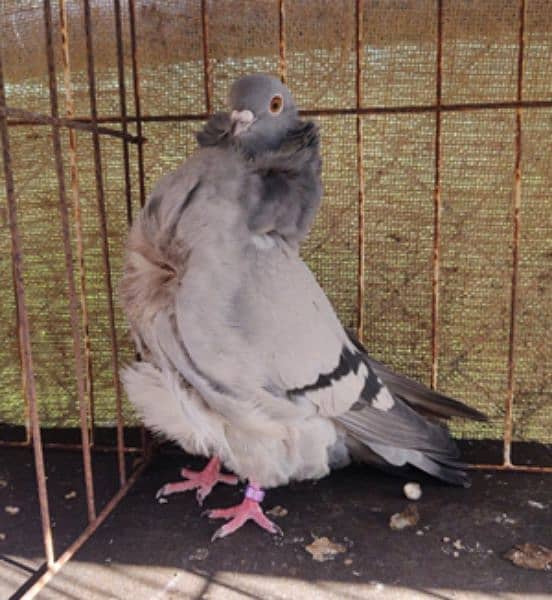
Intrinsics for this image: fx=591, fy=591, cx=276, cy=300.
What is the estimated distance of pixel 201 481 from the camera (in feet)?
6.41

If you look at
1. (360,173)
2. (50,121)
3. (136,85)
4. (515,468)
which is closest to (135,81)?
(136,85)

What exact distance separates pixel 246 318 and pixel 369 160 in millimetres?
869

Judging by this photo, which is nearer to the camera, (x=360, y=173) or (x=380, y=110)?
(x=380, y=110)

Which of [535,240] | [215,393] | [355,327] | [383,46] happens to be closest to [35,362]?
[215,393]

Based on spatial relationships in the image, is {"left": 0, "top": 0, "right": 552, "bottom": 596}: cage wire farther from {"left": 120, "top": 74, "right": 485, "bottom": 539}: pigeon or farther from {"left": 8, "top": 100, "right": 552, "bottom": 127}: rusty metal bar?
{"left": 120, "top": 74, "right": 485, "bottom": 539}: pigeon

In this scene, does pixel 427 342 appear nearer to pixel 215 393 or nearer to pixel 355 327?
pixel 355 327

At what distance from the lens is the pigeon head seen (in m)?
1.59

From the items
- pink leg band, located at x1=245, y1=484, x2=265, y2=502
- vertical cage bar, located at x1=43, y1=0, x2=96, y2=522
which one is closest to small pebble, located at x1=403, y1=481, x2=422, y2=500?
pink leg band, located at x1=245, y1=484, x2=265, y2=502

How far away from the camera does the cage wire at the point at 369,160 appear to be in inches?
76.3

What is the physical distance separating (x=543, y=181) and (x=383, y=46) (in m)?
0.70

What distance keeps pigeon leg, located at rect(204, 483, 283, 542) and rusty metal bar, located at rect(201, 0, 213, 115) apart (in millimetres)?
1251

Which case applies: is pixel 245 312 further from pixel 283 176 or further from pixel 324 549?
pixel 324 549

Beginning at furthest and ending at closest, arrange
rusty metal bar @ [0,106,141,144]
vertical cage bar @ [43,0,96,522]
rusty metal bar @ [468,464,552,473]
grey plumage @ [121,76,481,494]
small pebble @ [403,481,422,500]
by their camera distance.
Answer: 1. rusty metal bar @ [468,464,552,473]
2. small pebble @ [403,481,422,500]
3. grey plumage @ [121,76,481,494]
4. vertical cage bar @ [43,0,96,522]
5. rusty metal bar @ [0,106,141,144]

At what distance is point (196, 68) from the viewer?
2.05 m
